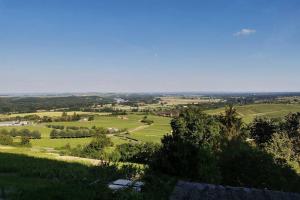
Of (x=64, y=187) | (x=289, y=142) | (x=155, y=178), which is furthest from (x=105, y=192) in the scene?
(x=289, y=142)

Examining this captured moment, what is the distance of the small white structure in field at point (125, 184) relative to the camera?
9079mm

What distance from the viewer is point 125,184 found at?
9.53m

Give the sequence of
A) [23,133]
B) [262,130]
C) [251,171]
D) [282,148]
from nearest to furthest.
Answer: [251,171]
[282,148]
[262,130]
[23,133]

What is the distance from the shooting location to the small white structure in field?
357 inches

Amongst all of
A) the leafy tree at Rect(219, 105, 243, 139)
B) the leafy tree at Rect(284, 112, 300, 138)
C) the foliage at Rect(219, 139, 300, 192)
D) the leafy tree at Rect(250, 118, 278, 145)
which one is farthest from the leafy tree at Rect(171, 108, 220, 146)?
the foliage at Rect(219, 139, 300, 192)

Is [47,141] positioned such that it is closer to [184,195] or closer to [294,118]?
[294,118]

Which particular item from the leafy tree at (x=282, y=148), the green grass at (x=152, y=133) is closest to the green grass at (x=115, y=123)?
the green grass at (x=152, y=133)

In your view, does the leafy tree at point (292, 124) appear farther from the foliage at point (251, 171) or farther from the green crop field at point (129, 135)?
the foliage at point (251, 171)

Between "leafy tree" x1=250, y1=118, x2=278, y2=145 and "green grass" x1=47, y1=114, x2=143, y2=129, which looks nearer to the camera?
"leafy tree" x1=250, y1=118, x2=278, y2=145

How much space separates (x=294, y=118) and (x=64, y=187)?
7915cm

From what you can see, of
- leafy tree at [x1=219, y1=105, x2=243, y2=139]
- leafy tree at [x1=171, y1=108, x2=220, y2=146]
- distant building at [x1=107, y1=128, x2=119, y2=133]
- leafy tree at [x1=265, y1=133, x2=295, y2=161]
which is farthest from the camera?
distant building at [x1=107, y1=128, x2=119, y2=133]

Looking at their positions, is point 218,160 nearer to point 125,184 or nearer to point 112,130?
point 125,184

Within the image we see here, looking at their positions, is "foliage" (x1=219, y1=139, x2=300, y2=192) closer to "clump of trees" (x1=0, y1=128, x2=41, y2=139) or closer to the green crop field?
the green crop field

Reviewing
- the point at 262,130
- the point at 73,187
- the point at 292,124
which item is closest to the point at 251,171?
the point at 73,187
